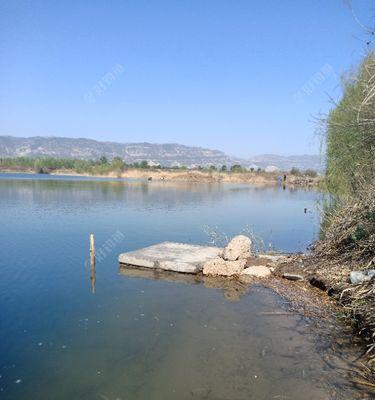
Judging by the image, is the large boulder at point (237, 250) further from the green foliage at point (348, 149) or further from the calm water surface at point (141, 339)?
the green foliage at point (348, 149)

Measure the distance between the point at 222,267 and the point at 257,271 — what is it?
1.35 m

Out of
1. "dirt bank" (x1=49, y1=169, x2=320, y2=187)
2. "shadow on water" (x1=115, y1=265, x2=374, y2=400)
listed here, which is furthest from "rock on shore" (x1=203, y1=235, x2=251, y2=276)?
"dirt bank" (x1=49, y1=169, x2=320, y2=187)

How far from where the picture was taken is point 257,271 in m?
14.2

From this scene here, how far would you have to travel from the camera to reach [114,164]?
103 m

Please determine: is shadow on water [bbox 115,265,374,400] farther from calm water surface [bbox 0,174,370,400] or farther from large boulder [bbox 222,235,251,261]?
large boulder [bbox 222,235,251,261]

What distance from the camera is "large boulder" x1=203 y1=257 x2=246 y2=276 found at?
14328 mm

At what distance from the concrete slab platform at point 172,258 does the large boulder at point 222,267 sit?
38 centimetres

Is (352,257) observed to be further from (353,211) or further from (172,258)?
(172,258)

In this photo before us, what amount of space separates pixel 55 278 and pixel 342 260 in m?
10.4

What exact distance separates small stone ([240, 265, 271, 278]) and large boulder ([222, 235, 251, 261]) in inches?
27.4

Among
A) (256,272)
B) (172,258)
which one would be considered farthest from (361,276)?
(172,258)

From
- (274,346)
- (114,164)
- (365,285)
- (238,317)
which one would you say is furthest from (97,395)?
(114,164)

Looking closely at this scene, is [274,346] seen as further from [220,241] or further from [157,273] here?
[220,241]

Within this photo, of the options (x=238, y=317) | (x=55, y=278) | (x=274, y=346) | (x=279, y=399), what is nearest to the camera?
(x=279, y=399)
